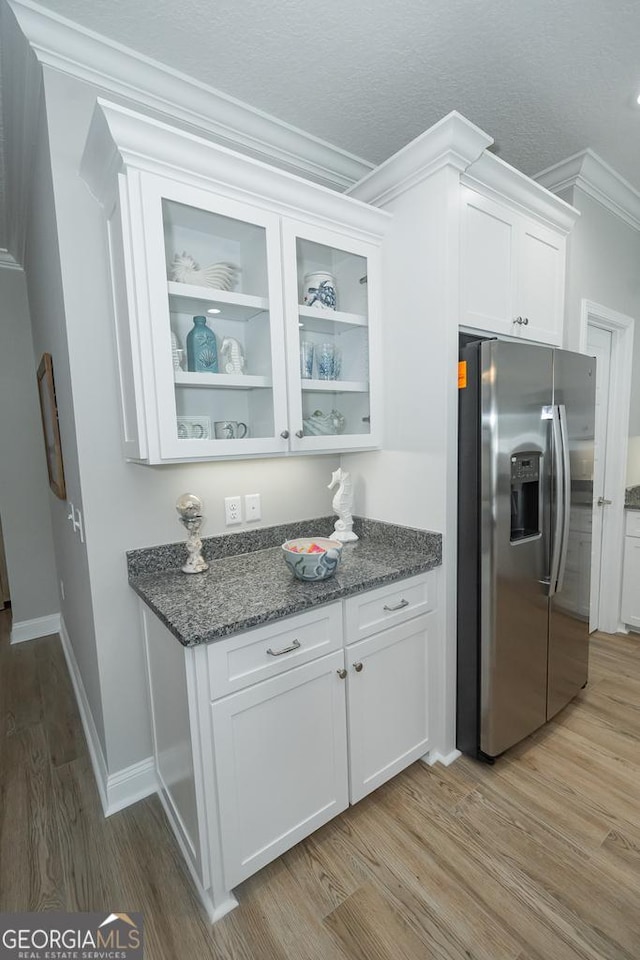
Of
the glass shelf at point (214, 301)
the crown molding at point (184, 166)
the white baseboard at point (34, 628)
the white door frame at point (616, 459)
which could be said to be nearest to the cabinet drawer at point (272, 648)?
the glass shelf at point (214, 301)

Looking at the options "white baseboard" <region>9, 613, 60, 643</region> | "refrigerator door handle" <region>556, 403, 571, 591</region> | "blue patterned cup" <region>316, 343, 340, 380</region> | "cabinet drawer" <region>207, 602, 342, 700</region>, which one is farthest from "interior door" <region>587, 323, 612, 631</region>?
"white baseboard" <region>9, 613, 60, 643</region>

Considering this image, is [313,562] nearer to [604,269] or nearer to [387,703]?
[387,703]

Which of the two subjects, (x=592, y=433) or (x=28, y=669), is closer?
(x=592, y=433)

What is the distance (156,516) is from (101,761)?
105 cm

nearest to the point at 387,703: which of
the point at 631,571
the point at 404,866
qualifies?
the point at 404,866

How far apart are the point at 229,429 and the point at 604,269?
2.54m

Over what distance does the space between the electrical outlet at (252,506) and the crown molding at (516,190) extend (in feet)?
4.99

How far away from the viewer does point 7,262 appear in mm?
2914

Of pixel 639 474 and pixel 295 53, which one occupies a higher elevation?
pixel 295 53

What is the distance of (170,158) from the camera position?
1.32 meters

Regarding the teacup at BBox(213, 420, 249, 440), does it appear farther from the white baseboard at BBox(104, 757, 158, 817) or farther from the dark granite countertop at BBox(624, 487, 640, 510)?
the dark granite countertop at BBox(624, 487, 640, 510)

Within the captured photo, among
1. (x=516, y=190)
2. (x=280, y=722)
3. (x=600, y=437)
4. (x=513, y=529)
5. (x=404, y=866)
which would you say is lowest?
(x=404, y=866)

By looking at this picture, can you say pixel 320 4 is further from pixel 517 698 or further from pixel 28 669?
pixel 28 669

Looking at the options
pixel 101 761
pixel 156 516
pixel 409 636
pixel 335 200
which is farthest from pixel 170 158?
pixel 101 761
